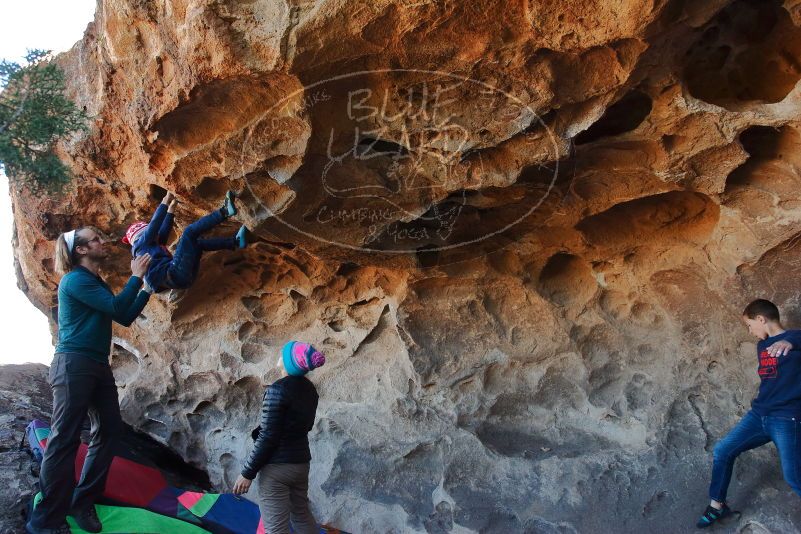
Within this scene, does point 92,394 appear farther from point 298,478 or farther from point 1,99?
point 1,99

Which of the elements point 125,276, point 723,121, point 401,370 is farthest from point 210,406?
point 723,121

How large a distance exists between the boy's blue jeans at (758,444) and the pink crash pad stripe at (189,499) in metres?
2.66

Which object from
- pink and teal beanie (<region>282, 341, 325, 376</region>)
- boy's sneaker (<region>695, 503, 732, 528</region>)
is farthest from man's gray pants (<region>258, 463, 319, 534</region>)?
boy's sneaker (<region>695, 503, 732, 528</region>)

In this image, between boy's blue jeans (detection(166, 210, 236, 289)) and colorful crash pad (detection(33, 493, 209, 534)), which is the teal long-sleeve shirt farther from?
colorful crash pad (detection(33, 493, 209, 534))

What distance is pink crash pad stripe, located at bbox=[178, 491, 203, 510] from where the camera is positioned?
3570 mm

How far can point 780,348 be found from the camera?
9.38 feet

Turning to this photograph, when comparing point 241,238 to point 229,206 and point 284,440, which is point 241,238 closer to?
point 229,206

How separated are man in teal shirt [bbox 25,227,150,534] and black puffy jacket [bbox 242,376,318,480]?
0.81 m

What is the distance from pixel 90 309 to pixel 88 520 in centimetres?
98

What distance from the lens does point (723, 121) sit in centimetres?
295

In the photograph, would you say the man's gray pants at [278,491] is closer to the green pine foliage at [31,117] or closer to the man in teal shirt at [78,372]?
the man in teal shirt at [78,372]

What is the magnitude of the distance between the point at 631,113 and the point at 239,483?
2.61 meters

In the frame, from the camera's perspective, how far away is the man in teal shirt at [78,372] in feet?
9.71

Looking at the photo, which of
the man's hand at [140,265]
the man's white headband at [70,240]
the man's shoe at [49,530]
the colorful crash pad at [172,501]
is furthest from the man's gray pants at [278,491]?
the man's white headband at [70,240]
